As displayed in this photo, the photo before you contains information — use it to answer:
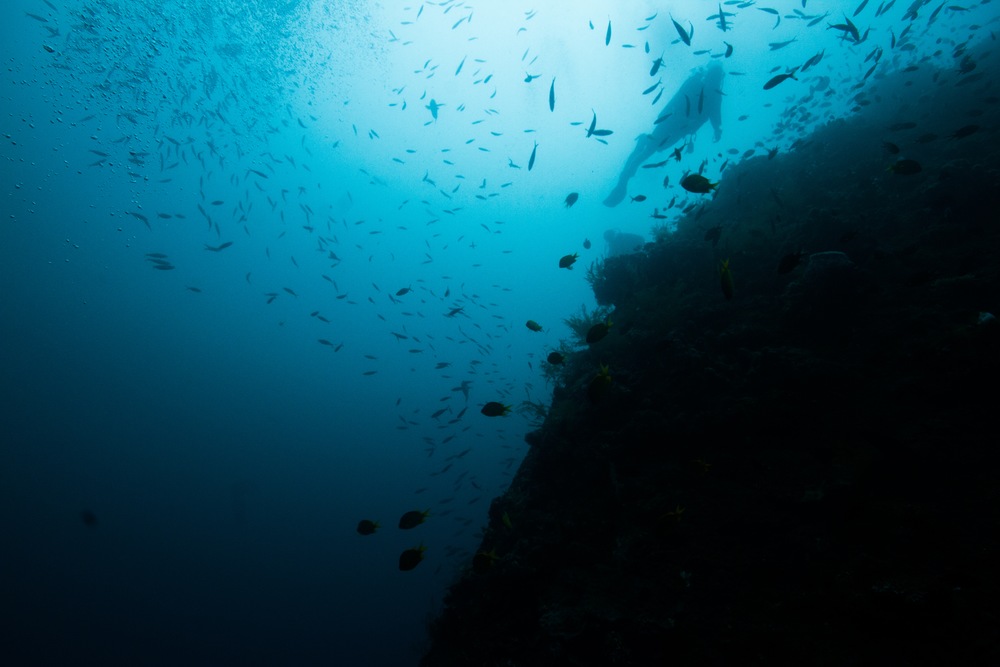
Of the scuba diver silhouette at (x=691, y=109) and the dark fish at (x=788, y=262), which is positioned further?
the scuba diver silhouette at (x=691, y=109)

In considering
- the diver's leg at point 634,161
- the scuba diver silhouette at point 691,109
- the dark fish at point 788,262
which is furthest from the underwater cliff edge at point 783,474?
the diver's leg at point 634,161

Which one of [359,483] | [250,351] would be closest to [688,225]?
[359,483]

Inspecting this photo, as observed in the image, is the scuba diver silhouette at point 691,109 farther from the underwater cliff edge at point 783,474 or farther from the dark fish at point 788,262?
the dark fish at point 788,262

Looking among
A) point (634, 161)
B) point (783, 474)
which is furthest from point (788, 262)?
point (634, 161)

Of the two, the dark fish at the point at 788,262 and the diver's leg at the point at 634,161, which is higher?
the diver's leg at the point at 634,161

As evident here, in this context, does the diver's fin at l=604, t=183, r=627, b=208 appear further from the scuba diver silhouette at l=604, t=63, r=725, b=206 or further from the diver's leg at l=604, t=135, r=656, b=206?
the scuba diver silhouette at l=604, t=63, r=725, b=206

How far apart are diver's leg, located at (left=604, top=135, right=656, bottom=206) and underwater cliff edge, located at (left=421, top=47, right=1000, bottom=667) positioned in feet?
52.0

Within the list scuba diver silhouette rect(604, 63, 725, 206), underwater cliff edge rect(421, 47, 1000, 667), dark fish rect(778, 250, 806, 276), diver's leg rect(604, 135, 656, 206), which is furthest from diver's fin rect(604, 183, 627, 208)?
dark fish rect(778, 250, 806, 276)

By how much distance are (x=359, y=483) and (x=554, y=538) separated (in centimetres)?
5178

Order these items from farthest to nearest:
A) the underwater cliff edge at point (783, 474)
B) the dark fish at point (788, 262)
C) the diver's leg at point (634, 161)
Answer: the diver's leg at point (634, 161) < the dark fish at point (788, 262) < the underwater cliff edge at point (783, 474)

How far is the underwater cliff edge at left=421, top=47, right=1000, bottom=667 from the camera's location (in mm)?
3029

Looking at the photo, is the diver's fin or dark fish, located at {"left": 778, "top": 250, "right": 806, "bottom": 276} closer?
dark fish, located at {"left": 778, "top": 250, "right": 806, "bottom": 276}

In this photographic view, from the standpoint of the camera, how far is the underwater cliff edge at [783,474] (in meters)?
3.03

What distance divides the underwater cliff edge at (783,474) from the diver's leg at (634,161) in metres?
15.8
